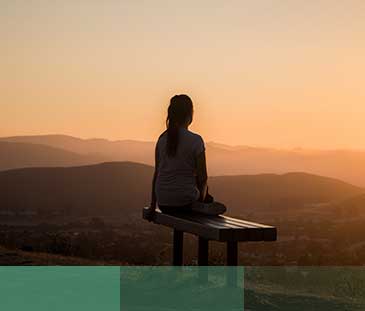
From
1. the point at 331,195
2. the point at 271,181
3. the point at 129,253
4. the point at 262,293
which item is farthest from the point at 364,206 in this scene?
the point at 262,293

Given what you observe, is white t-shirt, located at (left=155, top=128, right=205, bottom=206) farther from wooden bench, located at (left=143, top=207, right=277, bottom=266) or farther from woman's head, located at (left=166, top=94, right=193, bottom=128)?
wooden bench, located at (left=143, top=207, right=277, bottom=266)

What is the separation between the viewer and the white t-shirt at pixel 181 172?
26.5ft

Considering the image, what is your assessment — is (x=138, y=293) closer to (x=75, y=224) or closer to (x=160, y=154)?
(x=160, y=154)

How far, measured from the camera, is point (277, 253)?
24.8m

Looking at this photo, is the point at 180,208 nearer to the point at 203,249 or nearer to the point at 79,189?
the point at 203,249

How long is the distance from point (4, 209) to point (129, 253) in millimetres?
34709

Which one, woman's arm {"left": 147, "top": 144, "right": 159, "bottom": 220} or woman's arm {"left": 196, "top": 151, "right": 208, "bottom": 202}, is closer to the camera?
woman's arm {"left": 196, "top": 151, "right": 208, "bottom": 202}
